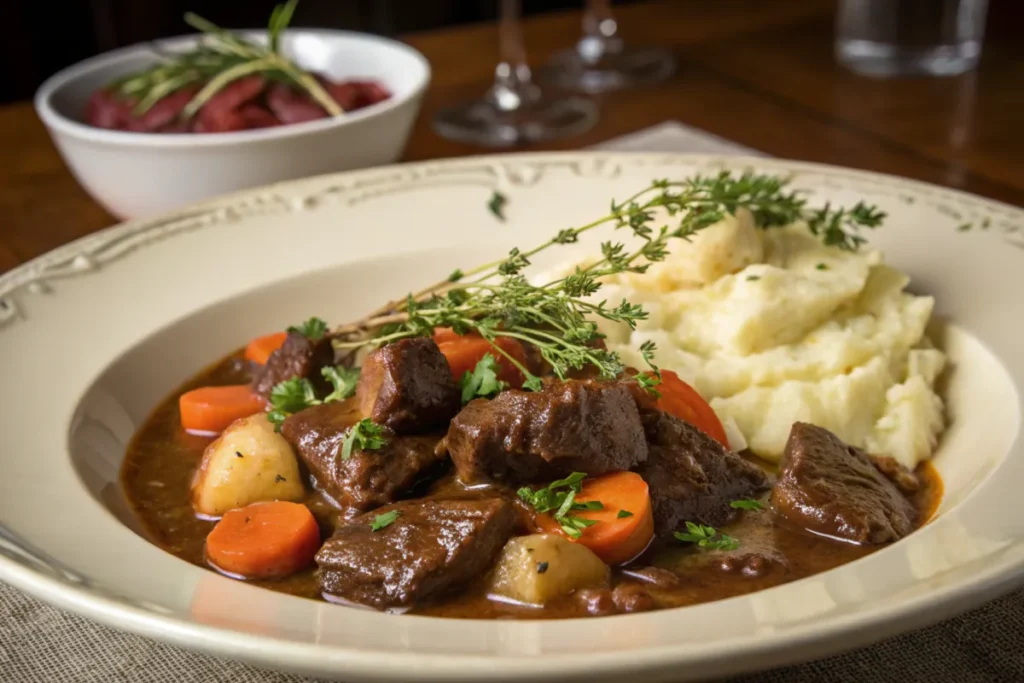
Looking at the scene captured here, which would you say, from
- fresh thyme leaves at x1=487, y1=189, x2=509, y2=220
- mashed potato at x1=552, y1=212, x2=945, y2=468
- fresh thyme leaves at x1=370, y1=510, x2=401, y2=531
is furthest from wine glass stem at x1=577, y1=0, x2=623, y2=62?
fresh thyme leaves at x1=370, y1=510, x2=401, y2=531

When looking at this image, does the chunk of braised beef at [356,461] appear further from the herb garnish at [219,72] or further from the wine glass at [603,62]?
the wine glass at [603,62]

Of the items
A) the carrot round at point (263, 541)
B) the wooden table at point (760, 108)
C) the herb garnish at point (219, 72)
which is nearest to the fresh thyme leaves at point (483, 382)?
the carrot round at point (263, 541)

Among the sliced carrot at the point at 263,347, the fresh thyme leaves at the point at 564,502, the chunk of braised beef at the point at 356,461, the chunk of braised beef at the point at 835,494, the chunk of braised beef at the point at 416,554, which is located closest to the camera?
the chunk of braised beef at the point at 416,554

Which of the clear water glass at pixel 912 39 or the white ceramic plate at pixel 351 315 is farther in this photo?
the clear water glass at pixel 912 39

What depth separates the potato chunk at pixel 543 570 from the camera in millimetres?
2438

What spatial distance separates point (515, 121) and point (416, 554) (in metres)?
3.53

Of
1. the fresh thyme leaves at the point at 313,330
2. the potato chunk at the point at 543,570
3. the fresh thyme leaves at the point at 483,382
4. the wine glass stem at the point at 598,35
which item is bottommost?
the wine glass stem at the point at 598,35

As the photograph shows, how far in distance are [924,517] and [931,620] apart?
3.03 ft

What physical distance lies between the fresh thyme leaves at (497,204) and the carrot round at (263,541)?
67.1 inches

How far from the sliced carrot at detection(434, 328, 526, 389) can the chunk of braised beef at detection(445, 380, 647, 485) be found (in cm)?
27

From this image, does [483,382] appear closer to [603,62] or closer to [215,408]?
[215,408]

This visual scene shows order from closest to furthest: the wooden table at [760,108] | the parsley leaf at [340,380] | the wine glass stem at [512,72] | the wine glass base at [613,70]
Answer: the parsley leaf at [340,380]
the wooden table at [760,108]
the wine glass stem at [512,72]
the wine glass base at [613,70]

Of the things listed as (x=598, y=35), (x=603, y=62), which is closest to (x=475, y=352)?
A: (x=603, y=62)

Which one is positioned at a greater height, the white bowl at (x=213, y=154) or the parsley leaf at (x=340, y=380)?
the white bowl at (x=213, y=154)
